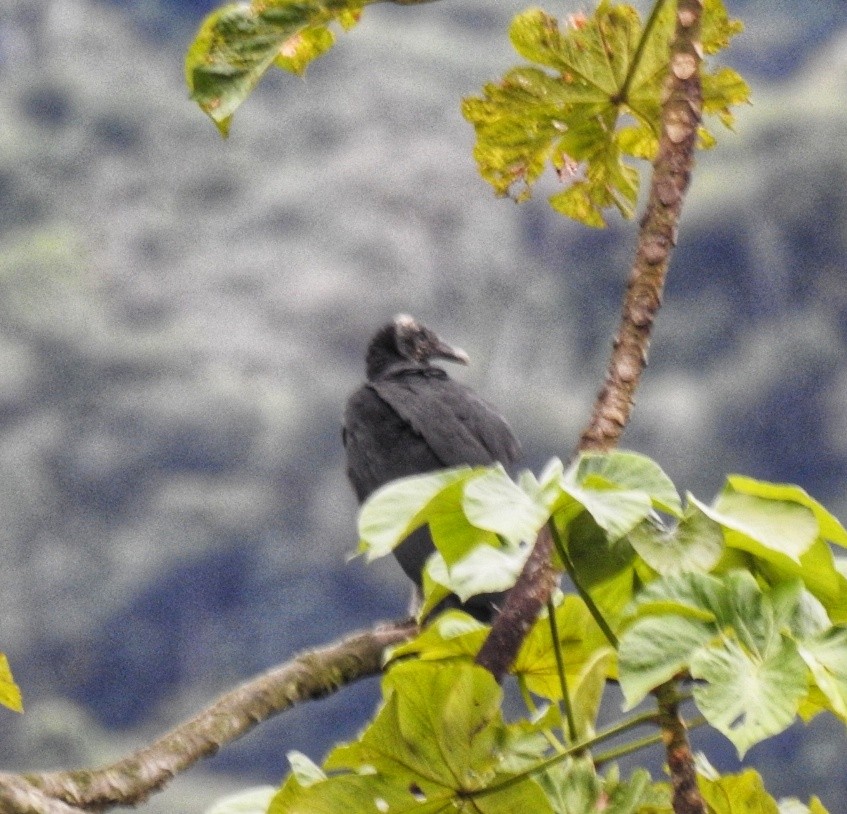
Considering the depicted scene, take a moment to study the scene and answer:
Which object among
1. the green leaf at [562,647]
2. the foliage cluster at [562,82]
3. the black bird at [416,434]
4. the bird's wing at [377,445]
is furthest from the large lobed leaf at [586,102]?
the bird's wing at [377,445]

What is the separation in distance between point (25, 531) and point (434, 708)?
3.94 meters

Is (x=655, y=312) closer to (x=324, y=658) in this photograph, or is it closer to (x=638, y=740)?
(x=638, y=740)

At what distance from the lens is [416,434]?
105 inches

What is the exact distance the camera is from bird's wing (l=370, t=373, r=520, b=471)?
2.60m

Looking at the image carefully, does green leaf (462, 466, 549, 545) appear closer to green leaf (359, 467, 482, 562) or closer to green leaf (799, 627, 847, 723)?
green leaf (359, 467, 482, 562)

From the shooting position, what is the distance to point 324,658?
4.93ft

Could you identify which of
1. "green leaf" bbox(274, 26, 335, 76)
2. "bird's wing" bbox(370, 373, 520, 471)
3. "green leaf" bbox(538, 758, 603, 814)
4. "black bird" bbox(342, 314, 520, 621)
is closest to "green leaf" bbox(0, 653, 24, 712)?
"green leaf" bbox(538, 758, 603, 814)

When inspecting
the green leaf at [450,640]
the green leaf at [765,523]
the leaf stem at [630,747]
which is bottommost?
the leaf stem at [630,747]

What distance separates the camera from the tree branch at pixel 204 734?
0.94 meters

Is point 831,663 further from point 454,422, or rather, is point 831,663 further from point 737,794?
point 454,422

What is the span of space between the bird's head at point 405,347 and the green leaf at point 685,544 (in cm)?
250

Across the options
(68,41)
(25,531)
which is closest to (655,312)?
(25,531)

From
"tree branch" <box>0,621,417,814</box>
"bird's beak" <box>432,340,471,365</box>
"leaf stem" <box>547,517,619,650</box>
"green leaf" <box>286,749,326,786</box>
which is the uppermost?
"leaf stem" <box>547,517,619,650</box>

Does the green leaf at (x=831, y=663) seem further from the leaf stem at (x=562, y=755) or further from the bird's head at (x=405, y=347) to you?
the bird's head at (x=405, y=347)
